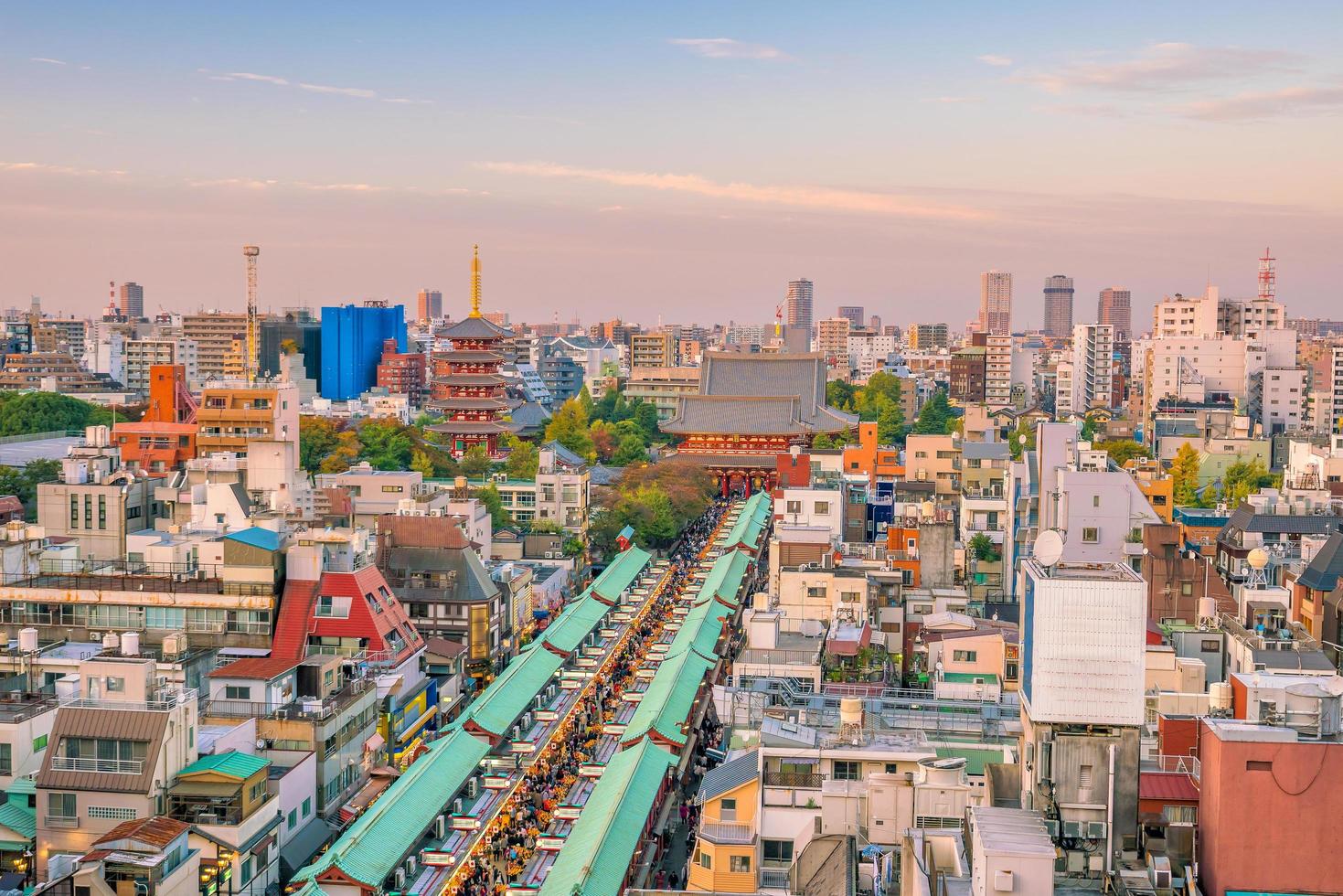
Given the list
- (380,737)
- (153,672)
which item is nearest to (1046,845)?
(153,672)

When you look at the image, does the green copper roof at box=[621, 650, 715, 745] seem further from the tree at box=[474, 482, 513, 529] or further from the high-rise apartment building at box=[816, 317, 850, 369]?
the high-rise apartment building at box=[816, 317, 850, 369]

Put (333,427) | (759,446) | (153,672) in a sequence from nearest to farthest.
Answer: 1. (153,672)
2. (333,427)
3. (759,446)

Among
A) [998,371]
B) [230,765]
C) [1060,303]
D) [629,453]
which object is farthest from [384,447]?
[1060,303]

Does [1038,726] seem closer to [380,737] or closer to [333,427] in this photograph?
[380,737]

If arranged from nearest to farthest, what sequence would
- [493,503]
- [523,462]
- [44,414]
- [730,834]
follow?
[730,834], [493,503], [523,462], [44,414]

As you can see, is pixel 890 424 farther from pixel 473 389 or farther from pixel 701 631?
pixel 701 631

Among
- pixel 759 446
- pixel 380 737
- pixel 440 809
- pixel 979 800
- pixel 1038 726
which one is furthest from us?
pixel 759 446

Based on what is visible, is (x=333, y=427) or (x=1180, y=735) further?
(x=333, y=427)
